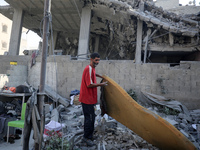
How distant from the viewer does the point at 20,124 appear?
3.42m

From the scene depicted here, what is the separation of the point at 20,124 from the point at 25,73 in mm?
4931

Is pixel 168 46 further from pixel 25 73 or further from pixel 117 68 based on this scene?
pixel 25 73

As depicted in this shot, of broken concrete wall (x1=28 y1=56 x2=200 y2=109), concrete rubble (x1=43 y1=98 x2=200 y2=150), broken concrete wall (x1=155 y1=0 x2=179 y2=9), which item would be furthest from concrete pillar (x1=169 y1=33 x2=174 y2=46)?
broken concrete wall (x1=155 y1=0 x2=179 y2=9)

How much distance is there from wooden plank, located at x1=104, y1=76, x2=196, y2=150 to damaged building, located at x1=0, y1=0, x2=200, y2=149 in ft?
2.30

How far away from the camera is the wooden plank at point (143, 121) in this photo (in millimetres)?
2414

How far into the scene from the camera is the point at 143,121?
9.00 ft

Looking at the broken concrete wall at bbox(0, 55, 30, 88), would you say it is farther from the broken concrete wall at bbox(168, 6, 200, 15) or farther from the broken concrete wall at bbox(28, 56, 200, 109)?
the broken concrete wall at bbox(168, 6, 200, 15)

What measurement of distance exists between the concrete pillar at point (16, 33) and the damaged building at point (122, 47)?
8 centimetres

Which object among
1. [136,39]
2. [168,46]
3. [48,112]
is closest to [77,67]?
[48,112]

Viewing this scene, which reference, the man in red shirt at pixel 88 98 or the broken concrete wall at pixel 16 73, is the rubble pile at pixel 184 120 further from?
the broken concrete wall at pixel 16 73

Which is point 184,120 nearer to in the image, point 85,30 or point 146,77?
point 146,77

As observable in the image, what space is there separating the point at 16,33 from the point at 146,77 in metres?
11.9

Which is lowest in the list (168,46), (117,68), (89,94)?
(89,94)

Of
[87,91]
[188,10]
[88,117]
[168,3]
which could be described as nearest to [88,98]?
[87,91]
